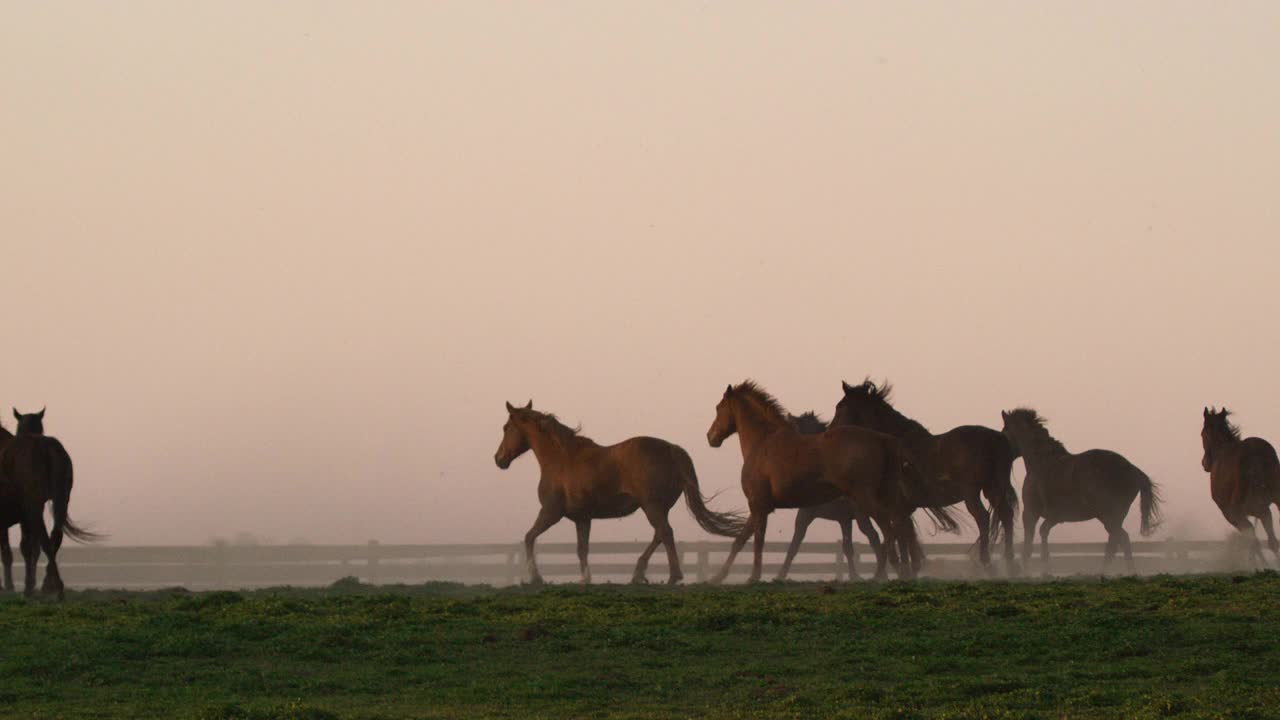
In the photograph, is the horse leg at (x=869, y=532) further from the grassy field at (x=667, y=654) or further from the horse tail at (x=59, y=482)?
the horse tail at (x=59, y=482)

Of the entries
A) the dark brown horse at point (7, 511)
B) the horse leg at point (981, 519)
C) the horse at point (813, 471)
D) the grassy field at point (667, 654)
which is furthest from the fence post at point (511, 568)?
the grassy field at point (667, 654)

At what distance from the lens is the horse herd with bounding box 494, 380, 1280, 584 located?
22.3m

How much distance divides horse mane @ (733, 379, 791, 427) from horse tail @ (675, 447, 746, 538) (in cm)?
114

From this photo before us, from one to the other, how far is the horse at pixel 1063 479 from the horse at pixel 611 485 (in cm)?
904

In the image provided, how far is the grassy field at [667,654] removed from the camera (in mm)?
13367

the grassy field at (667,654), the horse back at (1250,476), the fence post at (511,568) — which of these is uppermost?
the horse back at (1250,476)

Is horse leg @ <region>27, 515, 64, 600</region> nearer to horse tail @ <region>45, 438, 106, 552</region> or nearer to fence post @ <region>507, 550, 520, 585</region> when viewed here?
horse tail @ <region>45, 438, 106, 552</region>

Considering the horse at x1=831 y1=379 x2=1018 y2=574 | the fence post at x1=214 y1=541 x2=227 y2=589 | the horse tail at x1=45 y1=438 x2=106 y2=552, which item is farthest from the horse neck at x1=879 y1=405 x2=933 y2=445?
the fence post at x1=214 y1=541 x2=227 y2=589

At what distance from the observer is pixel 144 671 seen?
1523cm

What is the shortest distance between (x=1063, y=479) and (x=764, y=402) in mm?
9873

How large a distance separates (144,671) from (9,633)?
102 inches

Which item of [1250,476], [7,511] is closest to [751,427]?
[1250,476]

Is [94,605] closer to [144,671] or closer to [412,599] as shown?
[412,599]

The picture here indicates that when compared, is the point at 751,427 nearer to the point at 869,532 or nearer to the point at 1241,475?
the point at 869,532
